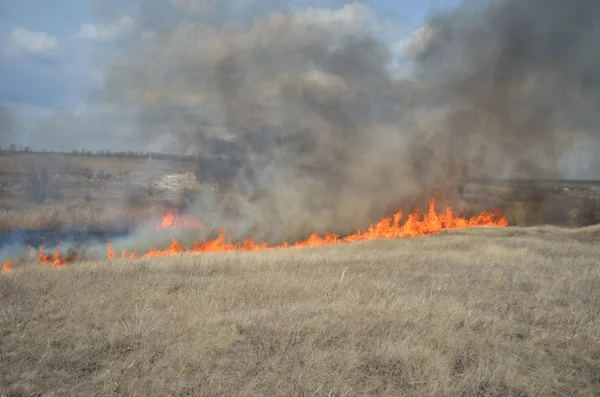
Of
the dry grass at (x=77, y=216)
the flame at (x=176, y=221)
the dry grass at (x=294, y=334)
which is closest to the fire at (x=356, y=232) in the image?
the flame at (x=176, y=221)

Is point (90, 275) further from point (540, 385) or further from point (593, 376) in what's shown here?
point (593, 376)

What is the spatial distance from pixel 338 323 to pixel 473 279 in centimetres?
620

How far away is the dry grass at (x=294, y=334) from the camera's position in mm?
5312

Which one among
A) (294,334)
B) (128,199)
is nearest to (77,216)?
(128,199)

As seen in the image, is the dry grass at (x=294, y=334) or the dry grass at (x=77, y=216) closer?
the dry grass at (x=294, y=334)

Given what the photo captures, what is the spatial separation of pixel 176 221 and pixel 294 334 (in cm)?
2034

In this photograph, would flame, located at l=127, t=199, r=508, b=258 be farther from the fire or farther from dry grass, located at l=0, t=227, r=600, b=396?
dry grass, located at l=0, t=227, r=600, b=396

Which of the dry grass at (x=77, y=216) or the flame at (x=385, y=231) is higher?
the dry grass at (x=77, y=216)

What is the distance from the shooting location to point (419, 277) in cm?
1177

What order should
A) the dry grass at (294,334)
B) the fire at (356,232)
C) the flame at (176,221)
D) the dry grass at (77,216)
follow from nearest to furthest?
the dry grass at (294,334) → the fire at (356,232) → the dry grass at (77,216) → the flame at (176,221)

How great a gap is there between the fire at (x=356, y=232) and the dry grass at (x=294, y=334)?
33.2 feet

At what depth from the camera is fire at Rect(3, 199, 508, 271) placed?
21900mm

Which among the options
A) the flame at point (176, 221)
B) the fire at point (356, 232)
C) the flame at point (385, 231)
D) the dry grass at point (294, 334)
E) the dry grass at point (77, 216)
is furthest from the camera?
the flame at point (176, 221)

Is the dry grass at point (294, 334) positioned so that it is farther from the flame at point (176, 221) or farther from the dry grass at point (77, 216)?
the dry grass at point (77, 216)
